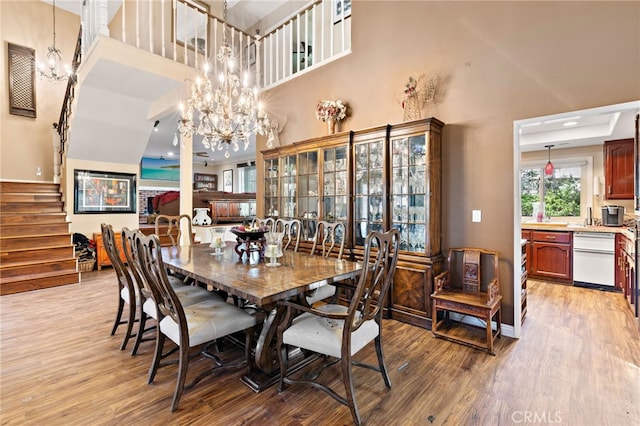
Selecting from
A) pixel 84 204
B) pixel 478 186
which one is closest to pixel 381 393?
pixel 478 186

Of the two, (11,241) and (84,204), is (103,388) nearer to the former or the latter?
(11,241)

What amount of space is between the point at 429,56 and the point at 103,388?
4.16 m

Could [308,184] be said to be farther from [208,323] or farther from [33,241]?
[33,241]

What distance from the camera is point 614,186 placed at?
15.6ft

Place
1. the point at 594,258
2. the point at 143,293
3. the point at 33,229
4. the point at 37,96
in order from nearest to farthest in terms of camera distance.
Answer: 1. the point at 143,293
2. the point at 594,258
3. the point at 33,229
4. the point at 37,96

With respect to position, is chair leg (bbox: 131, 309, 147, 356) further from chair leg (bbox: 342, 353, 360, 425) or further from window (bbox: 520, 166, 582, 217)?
window (bbox: 520, 166, 582, 217)

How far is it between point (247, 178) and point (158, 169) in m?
3.12

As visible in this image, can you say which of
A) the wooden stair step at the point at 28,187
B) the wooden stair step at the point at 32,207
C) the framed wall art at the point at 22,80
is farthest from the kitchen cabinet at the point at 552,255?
the framed wall art at the point at 22,80

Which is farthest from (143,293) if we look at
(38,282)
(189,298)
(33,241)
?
(33,241)

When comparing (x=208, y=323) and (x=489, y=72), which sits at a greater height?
(x=489, y=72)

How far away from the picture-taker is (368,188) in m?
→ 3.57

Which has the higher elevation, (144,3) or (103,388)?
(144,3)

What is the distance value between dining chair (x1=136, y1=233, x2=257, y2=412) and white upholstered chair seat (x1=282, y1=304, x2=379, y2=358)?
1.28 ft

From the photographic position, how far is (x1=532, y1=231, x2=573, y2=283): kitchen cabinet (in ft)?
14.9
